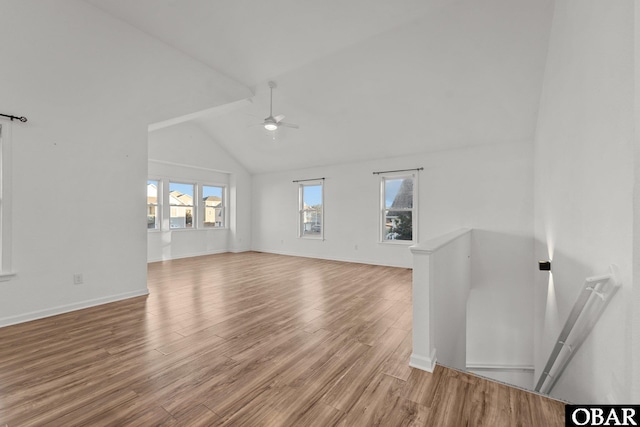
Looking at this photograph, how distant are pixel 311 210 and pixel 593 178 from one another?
637 cm

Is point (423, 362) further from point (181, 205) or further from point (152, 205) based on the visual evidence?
point (181, 205)

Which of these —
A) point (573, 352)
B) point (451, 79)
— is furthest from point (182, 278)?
point (451, 79)

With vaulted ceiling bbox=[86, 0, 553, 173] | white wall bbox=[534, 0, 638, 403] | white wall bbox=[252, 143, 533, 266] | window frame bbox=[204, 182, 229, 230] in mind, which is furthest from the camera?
window frame bbox=[204, 182, 229, 230]

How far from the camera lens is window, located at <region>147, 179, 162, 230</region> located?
6.84 m

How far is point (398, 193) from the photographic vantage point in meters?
6.41

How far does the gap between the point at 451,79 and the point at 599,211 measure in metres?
3.24

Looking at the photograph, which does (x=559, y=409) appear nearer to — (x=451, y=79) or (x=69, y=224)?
(x=451, y=79)

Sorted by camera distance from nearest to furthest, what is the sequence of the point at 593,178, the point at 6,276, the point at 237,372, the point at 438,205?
the point at 593,178
the point at 237,372
the point at 6,276
the point at 438,205

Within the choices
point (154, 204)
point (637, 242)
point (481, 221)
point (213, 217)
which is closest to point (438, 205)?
point (481, 221)

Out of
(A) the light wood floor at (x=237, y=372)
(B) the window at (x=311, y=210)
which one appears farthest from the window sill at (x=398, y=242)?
(A) the light wood floor at (x=237, y=372)

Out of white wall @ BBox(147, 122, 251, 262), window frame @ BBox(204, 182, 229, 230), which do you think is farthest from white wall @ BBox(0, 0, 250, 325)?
window frame @ BBox(204, 182, 229, 230)

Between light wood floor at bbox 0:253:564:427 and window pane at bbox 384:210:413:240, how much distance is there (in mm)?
2936

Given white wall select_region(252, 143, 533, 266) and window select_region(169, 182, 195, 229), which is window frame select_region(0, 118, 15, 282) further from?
white wall select_region(252, 143, 533, 266)

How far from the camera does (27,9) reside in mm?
2857
